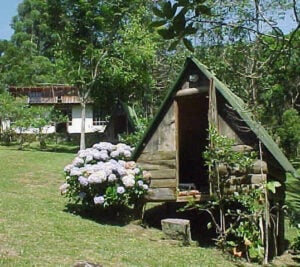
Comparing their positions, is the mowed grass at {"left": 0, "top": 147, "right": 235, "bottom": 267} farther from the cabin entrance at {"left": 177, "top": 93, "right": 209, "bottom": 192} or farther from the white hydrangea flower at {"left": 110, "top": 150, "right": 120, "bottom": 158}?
the cabin entrance at {"left": 177, "top": 93, "right": 209, "bottom": 192}

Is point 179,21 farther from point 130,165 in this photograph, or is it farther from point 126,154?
point 126,154

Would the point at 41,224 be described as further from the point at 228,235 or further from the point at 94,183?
the point at 228,235

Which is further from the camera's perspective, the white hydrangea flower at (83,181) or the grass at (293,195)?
the grass at (293,195)

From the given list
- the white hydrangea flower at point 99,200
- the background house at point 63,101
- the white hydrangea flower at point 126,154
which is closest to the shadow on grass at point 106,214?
the white hydrangea flower at point 99,200

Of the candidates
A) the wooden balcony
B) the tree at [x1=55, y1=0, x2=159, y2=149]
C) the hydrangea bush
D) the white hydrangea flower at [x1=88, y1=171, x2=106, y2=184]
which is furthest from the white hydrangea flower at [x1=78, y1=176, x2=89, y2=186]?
the wooden balcony

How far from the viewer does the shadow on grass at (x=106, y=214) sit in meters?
9.53

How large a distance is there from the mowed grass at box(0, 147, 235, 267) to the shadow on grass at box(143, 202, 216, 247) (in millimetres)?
880

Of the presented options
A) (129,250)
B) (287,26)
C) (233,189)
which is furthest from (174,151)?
(287,26)

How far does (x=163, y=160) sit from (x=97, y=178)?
4.57 ft

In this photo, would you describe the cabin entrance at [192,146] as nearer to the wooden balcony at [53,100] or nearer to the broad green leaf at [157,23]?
the broad green leaf at [157,23]

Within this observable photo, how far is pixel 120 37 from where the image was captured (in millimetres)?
24594

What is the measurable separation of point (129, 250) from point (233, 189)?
7.16ft

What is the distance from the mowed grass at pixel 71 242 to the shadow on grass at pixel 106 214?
20cm

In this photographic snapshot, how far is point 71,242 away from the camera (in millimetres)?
7457
